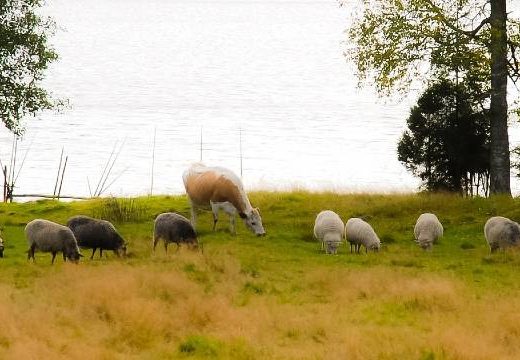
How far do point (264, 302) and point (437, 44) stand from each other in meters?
18.5

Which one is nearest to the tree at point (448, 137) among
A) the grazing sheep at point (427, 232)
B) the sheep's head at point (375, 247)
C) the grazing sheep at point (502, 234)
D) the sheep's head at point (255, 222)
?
the grazing sheep at point (427, 232)

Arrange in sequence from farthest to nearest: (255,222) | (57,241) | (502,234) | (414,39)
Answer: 1. (414,39)
2. (255,222)
3. (502,234)
4. (57,241)

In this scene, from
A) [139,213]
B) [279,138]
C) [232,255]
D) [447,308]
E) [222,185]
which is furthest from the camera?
[279,138]

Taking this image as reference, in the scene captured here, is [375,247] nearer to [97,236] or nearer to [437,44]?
[97,236]

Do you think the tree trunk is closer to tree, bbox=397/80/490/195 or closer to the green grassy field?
tree, bbox=397/80/490/195

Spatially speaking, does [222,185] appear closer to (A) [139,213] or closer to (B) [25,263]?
(A) [139,213]

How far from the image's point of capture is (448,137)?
3641 centimetres

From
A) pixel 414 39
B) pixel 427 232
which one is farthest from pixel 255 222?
pixel 414 39

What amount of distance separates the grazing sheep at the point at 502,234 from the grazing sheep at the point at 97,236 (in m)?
11.8

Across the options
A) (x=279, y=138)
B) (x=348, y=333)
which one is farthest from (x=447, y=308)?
(x=279, y=138)

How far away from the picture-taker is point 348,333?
1488 centimetres

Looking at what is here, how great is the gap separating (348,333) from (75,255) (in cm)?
1009

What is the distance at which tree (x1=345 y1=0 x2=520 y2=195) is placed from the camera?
31859 millimetres

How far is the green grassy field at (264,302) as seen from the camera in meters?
14.1
